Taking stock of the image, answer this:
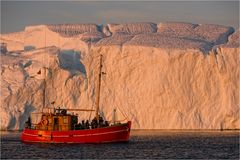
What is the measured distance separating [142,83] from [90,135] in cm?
1533

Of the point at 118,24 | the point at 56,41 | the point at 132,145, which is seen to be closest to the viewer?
the point at 132,145

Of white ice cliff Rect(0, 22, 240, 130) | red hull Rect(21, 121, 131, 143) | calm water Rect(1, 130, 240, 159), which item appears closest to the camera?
calm water Rect(1, 130, 240, 159)

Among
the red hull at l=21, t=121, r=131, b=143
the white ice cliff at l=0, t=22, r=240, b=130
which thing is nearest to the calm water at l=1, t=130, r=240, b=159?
the red hull at l=21, t=121, r=131, b=143

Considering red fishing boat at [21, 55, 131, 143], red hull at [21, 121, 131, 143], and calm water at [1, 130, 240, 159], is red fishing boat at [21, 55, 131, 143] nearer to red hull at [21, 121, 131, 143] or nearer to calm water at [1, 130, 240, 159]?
red hull at [21, 121, 131, 143]

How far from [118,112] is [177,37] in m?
10.3

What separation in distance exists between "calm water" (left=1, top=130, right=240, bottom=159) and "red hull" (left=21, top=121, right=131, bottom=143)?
3.19 feet

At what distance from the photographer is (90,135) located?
166 feet

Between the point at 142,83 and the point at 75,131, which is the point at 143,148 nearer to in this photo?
the point at 75,131

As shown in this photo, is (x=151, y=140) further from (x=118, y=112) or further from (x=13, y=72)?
(x=13, y=72)

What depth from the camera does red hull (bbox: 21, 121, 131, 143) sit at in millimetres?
50531

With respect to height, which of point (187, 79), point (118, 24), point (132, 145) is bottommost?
point (132, 145)

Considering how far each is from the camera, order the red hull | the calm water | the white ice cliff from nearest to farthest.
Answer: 1. the calm water
2. the red hull
3. the white ice cliff

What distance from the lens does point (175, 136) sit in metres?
56.4

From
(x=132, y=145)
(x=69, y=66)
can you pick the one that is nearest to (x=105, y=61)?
(x=69, y=66)
